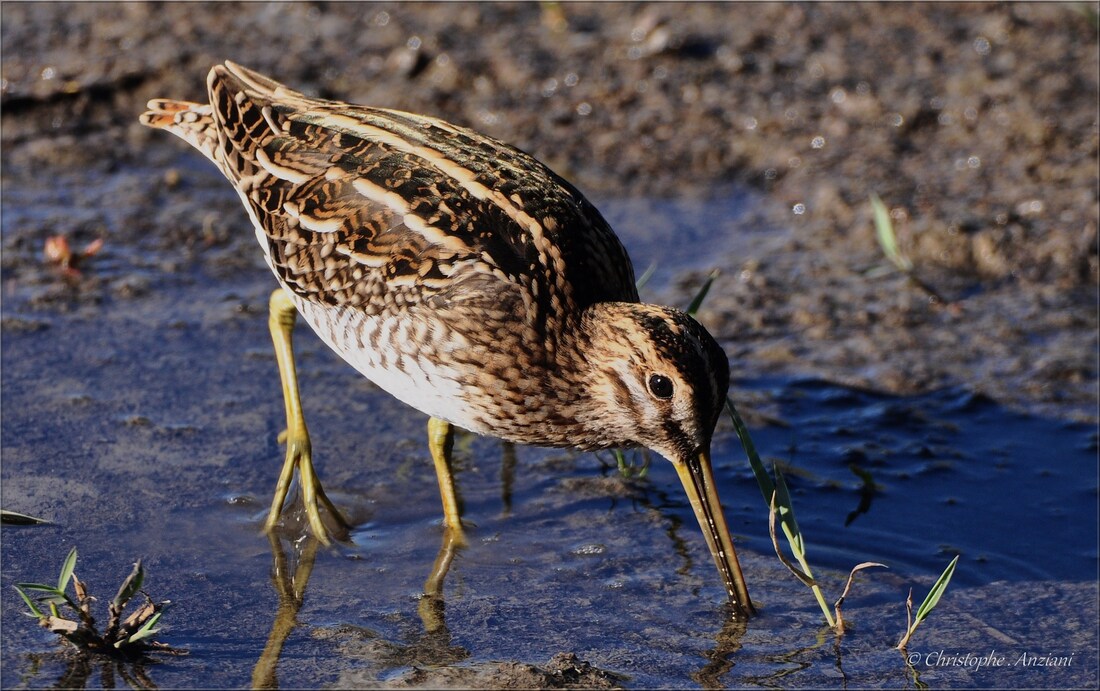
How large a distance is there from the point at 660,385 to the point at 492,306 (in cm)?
57

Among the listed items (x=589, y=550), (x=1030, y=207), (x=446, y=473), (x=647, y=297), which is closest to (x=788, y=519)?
(x=589, y=550)

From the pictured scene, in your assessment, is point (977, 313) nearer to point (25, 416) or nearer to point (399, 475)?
point (399, 475)

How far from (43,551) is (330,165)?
1515 mm

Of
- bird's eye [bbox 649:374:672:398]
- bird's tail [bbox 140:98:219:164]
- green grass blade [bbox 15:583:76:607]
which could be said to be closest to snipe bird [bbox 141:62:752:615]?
bird's eye [bbox 649:374:672:398]

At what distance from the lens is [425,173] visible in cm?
445

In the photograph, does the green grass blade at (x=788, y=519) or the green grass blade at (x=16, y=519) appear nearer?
the green grass blade at (x=788, y=519)

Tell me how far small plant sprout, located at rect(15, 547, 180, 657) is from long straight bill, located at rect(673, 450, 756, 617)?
162 centimetres

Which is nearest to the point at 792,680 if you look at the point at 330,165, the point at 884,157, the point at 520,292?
the point at 520,292

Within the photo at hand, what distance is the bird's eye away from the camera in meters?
4.13

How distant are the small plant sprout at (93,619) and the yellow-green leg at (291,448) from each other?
3.01 feet

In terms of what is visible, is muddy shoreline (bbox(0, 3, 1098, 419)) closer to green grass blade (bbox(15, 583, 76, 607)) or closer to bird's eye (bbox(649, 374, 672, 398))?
bird's eye (bbox(649, 374, 672, 398))

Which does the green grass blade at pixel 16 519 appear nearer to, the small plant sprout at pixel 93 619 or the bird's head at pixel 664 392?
the small plant sprout at pixel 93 619

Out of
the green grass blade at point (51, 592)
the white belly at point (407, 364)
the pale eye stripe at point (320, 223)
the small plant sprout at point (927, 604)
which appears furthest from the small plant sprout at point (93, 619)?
the small plant sprout at point (927, 604)

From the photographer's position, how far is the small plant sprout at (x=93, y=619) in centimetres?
366
